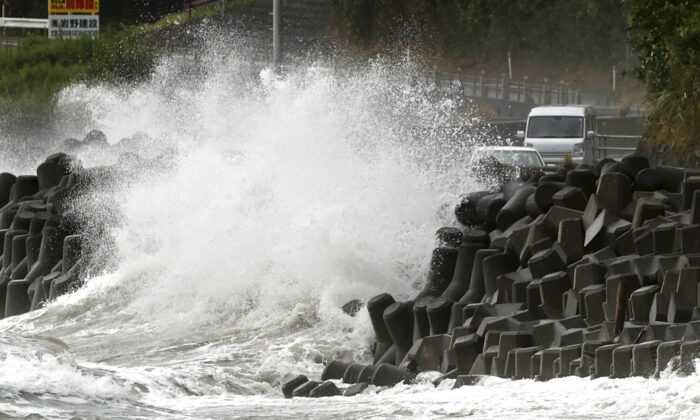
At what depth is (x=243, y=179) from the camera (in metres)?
17.8

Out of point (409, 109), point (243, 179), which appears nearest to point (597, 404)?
point (243, 179)

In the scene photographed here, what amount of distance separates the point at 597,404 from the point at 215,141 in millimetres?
10728

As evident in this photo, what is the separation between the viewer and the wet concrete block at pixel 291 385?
12148mm

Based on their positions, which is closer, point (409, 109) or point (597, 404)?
point (597, 404)

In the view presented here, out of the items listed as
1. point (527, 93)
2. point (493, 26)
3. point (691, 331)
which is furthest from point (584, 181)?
point (493, 26)

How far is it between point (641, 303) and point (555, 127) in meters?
23.5

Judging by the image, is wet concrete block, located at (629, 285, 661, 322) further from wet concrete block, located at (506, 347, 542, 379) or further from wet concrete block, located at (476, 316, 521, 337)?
wet concrete block, located at (476, 316, 521, 337)

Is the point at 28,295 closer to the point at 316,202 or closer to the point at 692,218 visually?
the point at 316,202

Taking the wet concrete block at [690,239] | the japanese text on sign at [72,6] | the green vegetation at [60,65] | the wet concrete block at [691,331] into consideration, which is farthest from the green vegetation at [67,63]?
the wet concrete block at [691,331]

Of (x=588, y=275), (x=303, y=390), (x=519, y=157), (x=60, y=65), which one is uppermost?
(x=60, y=65)

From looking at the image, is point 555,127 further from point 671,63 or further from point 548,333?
point 548,333

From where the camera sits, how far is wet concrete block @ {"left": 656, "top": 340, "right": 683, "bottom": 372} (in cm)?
1005

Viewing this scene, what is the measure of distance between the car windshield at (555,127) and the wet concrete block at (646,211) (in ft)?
70.4

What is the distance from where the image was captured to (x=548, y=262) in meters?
12.6
